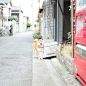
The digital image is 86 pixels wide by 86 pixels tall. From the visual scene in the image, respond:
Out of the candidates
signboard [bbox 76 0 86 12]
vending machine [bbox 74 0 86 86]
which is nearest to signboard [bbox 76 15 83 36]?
vending machine [bbox 74 0 86 86]

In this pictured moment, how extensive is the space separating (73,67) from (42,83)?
1.02m

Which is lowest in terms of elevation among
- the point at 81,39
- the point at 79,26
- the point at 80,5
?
the point at 81,39

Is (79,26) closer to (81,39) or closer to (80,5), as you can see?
(81,39)

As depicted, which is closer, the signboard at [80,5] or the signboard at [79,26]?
the signboard at [80,5]

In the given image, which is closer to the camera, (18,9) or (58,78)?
(58,78)

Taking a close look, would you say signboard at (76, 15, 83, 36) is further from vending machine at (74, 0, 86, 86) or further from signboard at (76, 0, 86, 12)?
signboard at (76, 0, 86, 12)

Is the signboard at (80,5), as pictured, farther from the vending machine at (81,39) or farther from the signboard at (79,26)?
the signboard at (79,26)

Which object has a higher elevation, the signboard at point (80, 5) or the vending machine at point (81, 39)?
the signboard at point (80, 5)

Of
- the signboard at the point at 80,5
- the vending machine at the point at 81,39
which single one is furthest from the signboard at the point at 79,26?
the signboard at the point at 80,5

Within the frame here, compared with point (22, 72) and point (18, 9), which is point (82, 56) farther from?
point (18, 9)

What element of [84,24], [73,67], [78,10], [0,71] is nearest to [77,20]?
[78,10]

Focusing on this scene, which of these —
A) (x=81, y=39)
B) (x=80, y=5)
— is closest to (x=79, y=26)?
(x=81, y=39)

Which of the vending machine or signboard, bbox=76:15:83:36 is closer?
the vending machine

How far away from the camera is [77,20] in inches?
177
